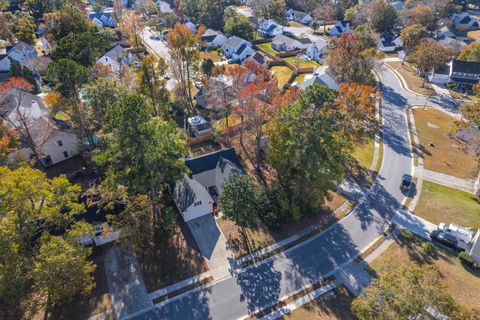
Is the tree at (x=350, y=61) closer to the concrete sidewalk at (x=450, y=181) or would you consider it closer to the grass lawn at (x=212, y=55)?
the concrete sidewalk at (x=450, y=181)

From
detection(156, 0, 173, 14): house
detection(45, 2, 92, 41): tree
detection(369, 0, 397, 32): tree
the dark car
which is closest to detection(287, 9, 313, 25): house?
detection(369, 0, 397, 32): tree

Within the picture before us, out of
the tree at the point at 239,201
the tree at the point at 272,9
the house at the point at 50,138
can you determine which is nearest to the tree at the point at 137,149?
the tree at the point at 239,201

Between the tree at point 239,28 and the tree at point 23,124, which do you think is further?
the tree at point 239,28

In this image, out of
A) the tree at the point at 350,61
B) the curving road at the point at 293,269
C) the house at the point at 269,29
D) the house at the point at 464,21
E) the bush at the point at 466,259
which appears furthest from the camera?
the house at the point at 464,21

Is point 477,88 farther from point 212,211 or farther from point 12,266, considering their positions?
point 12,266

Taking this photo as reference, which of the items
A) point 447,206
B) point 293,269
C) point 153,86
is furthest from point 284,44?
point 293,269
